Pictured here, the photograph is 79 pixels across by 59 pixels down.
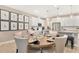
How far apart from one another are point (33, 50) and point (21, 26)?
72 centimetres

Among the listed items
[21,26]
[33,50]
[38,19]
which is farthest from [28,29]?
[33,50]

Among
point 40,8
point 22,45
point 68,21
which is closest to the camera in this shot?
point 22,45

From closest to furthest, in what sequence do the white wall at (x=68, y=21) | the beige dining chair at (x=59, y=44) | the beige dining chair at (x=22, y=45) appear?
the beige dining chair at (x=22, y=45) → the beige dining chair at (x=59, y=44) → the white wall at (x=68, y=21)

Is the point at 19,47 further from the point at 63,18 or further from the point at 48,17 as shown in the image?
the point at 63,18

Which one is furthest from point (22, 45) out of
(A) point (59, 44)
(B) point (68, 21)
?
(B) point (68, 21)

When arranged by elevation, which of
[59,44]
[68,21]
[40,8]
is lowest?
[59,44]

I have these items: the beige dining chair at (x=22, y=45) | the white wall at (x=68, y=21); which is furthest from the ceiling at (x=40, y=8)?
the beige dining chair at (x=22, y=45)

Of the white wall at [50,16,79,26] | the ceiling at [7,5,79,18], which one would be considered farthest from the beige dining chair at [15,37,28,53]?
the white wall at [50,16,79,26]

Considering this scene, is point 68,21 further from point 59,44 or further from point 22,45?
point 22,45

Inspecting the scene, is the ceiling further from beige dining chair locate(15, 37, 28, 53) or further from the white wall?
beige dining chair locate(15, 37, 28, 53)

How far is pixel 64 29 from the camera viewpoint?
349 centimetres

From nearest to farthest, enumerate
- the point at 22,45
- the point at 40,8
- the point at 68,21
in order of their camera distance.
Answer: the point at 22,45 → the point at 40,8 → the point at 68,21

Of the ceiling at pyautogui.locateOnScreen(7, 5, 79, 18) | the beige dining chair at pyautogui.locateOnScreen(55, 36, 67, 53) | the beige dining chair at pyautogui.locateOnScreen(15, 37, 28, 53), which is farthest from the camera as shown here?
the beige dining chair at pyautogui.locateOnScreen(55, 36, 67, 53)

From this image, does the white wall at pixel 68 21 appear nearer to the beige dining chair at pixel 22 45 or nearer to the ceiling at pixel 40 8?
the ceiling at pixel 40 8
